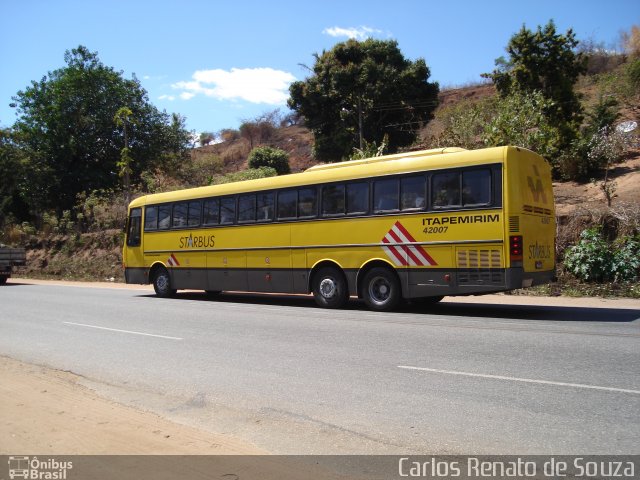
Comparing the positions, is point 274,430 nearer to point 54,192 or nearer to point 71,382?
point 71,382

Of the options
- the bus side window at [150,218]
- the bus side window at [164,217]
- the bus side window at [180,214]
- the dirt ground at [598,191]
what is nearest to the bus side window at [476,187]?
the dirt ground at [598,191]

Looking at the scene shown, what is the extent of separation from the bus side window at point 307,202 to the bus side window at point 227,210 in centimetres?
247

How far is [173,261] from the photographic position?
1756 cm

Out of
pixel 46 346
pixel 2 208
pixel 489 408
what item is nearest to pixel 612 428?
pixel 489 408

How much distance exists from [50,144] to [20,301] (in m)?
20.7

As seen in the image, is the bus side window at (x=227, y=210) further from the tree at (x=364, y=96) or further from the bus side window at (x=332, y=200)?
the tree at (x=364, y=96)

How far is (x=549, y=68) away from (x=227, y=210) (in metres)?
17.4

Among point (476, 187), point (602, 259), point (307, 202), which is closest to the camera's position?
point (476, 187)

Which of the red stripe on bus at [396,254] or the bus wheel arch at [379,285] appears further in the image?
the bus wheel arch at [379,285]

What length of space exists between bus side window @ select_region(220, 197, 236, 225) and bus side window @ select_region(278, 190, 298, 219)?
178cm

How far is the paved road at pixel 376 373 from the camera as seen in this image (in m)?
4.89

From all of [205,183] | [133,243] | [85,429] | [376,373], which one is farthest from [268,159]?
[85,429]

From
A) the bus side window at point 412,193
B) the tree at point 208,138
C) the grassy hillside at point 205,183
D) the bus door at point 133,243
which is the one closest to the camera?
the bus side window at point 412,193

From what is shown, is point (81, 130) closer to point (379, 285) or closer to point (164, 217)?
point (164, 217)
